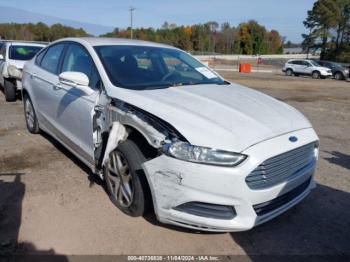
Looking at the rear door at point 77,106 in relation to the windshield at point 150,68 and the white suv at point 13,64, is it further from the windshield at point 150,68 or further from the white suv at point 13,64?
the white suv at point 13,64

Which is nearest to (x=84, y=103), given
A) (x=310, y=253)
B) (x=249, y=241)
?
(x=249, y=241)

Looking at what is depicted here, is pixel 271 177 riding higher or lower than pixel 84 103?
lower

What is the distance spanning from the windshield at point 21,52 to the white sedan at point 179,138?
20.8 feet

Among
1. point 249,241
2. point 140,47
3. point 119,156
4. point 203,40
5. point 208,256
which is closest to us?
point 208,256

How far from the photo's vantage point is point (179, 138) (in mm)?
2848

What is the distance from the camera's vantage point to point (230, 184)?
2727 millimetres

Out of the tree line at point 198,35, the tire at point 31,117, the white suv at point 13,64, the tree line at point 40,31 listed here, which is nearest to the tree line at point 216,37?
the tree line at point 198,35

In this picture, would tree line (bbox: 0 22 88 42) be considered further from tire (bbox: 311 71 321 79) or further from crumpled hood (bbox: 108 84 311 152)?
crumpled hood (bbox: 108 84 311 152)

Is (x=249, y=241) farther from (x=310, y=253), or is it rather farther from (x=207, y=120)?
(x=207, y=120)

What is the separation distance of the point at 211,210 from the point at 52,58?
3.37 metres

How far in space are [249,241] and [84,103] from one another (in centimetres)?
216

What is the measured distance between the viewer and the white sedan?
9.09 feet

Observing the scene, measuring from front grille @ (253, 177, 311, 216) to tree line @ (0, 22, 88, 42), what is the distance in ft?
349

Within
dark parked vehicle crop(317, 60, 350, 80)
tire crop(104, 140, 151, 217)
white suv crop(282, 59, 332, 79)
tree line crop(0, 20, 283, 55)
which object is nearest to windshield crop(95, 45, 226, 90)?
tire crop(104, 140, 151, 217)
